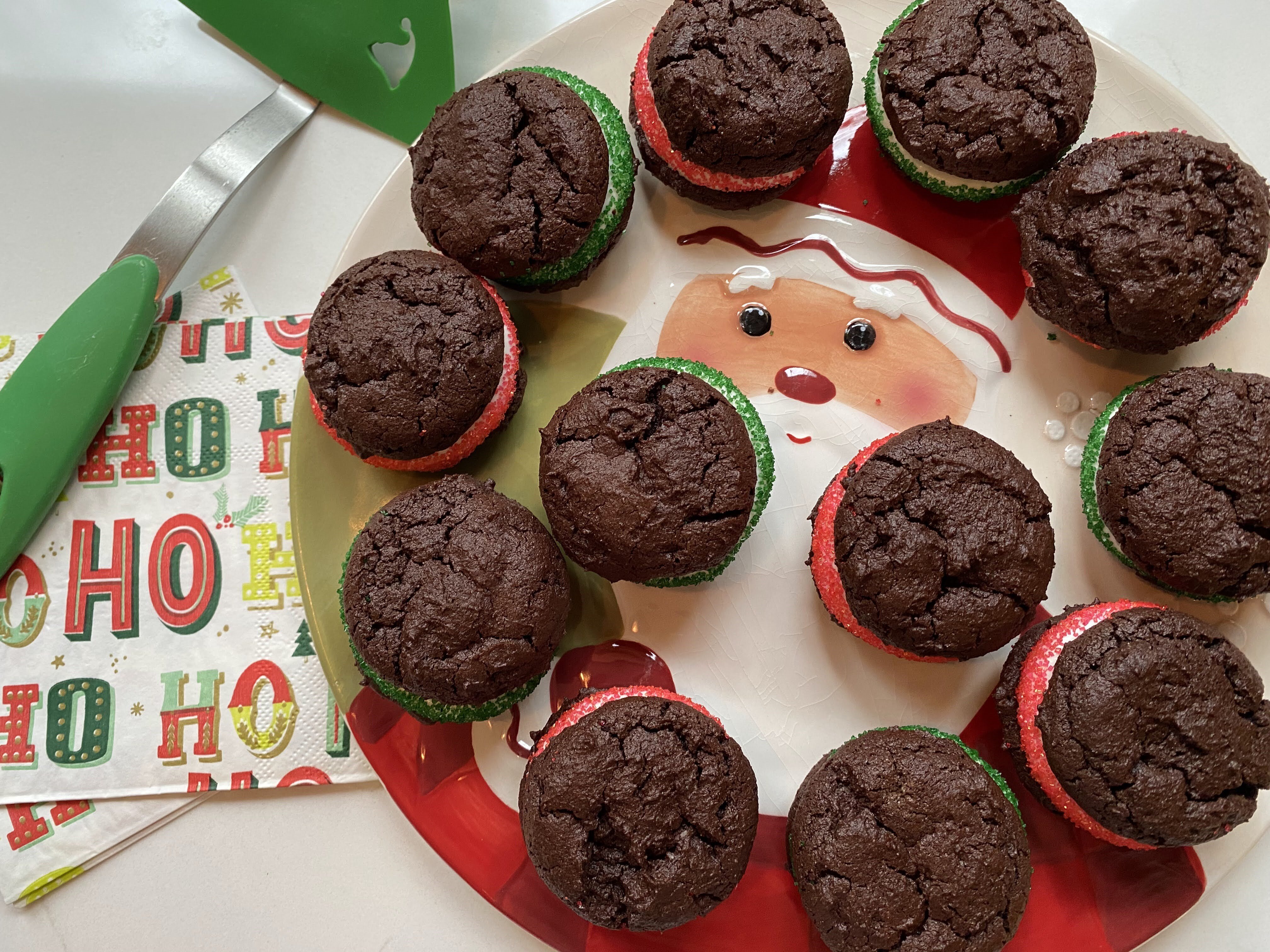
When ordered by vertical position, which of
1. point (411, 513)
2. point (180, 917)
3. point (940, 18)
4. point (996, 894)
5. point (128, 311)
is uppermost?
point (940, 18)

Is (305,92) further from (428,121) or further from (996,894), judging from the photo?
(996,894)

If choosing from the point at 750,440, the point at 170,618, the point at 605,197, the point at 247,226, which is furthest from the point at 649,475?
the point at 247,226

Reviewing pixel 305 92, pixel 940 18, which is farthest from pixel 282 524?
pixel 940 18

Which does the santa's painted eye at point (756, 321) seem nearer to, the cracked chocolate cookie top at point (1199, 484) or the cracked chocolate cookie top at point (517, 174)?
the cracked chocolate cookie top at point (517, 174)

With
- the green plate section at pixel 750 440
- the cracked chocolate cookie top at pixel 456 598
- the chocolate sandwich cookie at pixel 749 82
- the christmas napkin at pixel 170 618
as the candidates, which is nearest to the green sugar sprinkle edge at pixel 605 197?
the chocolate sandwich cookie at pixel 749 82

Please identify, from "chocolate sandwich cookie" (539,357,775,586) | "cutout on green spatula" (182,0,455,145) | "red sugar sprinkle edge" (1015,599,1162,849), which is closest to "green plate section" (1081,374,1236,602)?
"red sugar sprinkle edge" (1015,599,1162,849)
